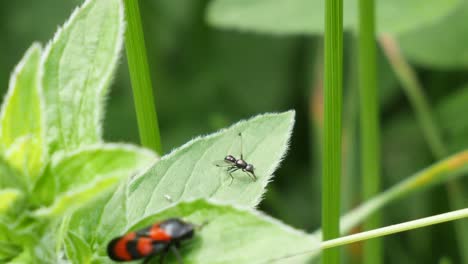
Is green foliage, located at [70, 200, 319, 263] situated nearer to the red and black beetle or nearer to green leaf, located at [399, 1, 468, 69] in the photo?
the red and black beetle

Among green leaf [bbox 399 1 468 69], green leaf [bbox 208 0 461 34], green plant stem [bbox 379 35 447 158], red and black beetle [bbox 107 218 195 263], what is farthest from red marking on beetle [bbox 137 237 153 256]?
green leaf [bbox 399 1 468 69]

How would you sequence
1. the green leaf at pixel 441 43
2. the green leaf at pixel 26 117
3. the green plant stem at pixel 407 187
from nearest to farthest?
the green leaf at pixel 26 117 < the green plant stem at pixel 407 187 < the green leaf at pixel 441 43

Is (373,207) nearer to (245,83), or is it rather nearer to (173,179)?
(173,179)

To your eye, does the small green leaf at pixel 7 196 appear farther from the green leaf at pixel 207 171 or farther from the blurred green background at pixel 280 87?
the blurred green background at pixel 280 87

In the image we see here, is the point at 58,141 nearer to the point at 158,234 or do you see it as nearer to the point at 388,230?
the point at 158,234

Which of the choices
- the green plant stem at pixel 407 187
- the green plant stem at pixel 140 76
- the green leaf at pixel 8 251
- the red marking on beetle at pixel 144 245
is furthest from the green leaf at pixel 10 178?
the green plant stem at pixel 407 187

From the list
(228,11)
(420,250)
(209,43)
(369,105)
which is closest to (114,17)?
(369,105)
